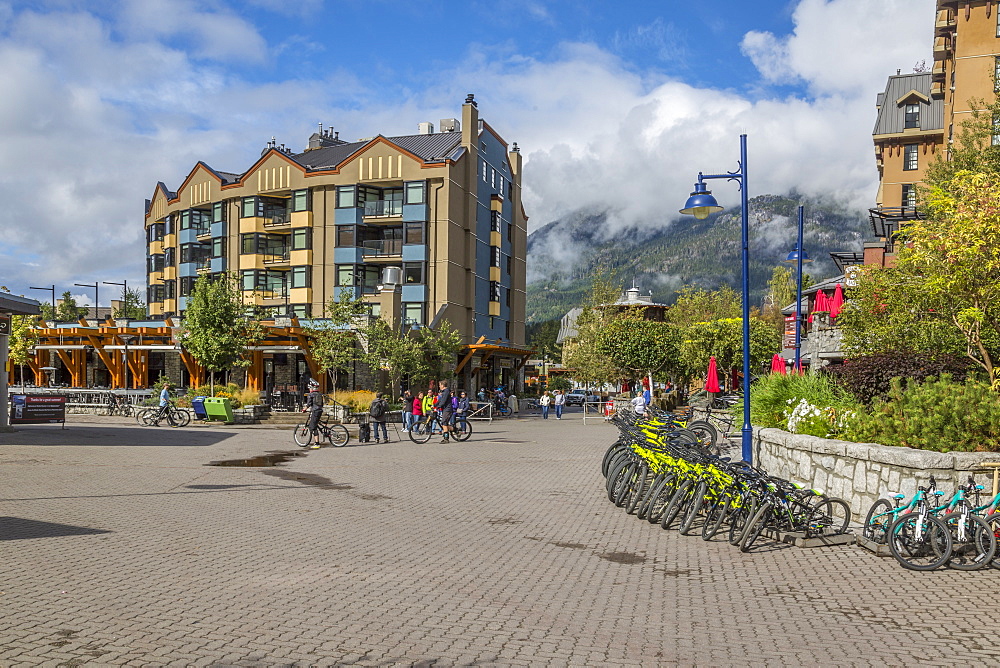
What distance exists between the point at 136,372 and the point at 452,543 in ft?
140

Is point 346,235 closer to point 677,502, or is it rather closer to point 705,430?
point 705,430

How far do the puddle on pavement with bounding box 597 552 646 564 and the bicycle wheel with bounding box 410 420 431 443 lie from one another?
1523cm

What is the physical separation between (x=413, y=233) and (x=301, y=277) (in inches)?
296

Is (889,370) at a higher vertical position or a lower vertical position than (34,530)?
higher

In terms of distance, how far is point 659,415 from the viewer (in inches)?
645

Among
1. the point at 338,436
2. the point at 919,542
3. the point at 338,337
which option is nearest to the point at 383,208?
the point at 338,337

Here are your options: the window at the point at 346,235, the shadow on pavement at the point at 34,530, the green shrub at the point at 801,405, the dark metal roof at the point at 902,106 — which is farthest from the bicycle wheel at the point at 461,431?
the dark metal roof at the point at 902,106

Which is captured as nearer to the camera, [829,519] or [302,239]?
[829,519]

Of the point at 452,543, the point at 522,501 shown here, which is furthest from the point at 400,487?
the point at 452,543

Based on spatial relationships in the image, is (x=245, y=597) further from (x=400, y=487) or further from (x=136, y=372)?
Answer: (x=136, y=372)

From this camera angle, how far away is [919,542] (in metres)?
8.48

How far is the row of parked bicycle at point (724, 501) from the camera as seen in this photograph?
A: 963 cm

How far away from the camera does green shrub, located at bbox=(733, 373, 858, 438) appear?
1233 cm

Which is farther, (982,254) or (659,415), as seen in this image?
(659,415)
